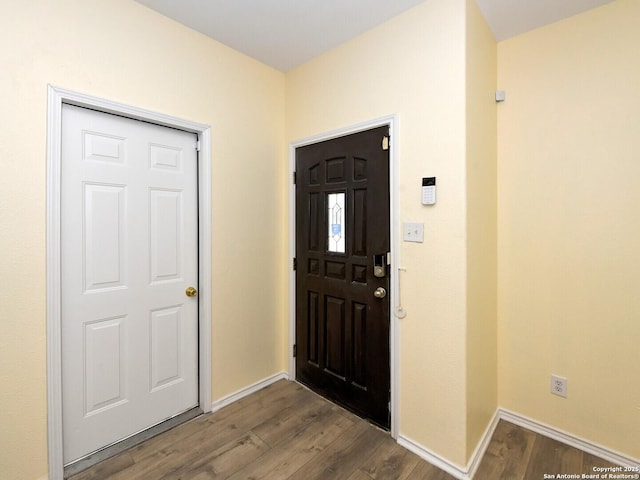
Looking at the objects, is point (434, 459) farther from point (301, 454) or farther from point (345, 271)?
point (345, 271)

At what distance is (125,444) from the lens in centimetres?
184

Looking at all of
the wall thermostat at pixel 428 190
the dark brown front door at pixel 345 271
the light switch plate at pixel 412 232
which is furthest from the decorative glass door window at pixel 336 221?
the wall thermostat at pixel 428 190

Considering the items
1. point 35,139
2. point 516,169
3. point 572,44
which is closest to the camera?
point 35,139

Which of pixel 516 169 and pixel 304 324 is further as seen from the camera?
pixel 304 324

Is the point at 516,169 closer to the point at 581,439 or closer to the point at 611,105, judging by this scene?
the point at 611,105

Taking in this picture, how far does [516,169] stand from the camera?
204 centimetres

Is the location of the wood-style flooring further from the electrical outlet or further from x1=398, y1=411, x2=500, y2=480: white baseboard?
the electrical outlet

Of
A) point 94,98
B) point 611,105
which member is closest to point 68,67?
point 94,98

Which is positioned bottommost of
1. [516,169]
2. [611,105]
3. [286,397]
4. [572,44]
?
[286,397]

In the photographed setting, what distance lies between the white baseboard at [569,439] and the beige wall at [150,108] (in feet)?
6.01

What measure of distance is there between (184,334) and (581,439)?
265 cm

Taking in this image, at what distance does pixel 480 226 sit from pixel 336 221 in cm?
96

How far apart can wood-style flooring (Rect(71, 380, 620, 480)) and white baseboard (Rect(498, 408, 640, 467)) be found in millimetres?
46

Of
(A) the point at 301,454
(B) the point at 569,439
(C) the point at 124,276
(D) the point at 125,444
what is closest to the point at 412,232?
(A) the point at 301,454
